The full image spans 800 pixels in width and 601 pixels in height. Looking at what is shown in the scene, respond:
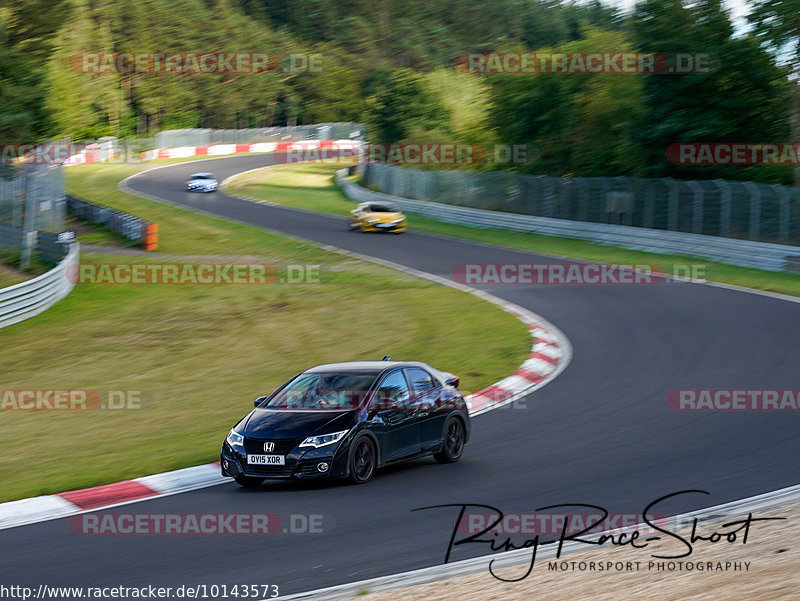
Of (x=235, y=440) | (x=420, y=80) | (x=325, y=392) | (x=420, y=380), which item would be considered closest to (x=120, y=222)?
(x=420, y=380)

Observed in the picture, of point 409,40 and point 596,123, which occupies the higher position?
point 409,40

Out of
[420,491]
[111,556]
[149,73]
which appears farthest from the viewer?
[149,73]

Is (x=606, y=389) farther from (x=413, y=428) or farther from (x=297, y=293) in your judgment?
(x=297, y=293)

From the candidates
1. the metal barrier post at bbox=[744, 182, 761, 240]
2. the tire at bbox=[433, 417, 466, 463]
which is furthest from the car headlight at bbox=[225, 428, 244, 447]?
the metal barrier post at bbox=[744, 182, 761, 240]

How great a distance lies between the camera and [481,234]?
4047cm

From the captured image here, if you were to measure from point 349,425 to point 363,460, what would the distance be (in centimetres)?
43

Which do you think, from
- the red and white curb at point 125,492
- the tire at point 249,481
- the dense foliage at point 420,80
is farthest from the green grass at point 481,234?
the tire at point 249,481

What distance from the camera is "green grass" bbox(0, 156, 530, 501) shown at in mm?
13016

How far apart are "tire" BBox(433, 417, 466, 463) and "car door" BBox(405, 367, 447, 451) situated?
113 mm

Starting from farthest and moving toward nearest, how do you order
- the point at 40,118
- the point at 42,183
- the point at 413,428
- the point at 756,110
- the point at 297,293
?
the point at 40,118
the point at 756,110
the point at 42,183
the point at 297,293
the point at 413,428

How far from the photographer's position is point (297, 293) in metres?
26.8

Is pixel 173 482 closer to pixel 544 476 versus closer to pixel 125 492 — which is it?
pixel 125 492

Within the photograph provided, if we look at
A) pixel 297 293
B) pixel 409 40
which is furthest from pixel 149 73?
pixel 297 293

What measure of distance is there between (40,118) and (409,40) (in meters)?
97.6
